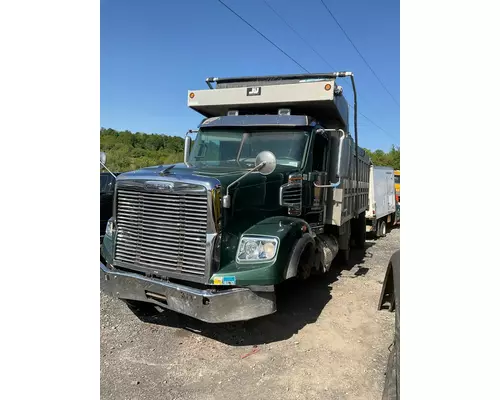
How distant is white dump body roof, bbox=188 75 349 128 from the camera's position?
5.11m

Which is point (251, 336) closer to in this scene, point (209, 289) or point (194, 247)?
point (209, 289)

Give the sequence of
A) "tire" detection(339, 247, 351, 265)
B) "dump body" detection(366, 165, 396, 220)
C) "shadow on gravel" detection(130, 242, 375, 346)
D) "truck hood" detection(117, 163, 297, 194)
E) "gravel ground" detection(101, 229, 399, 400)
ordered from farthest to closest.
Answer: "dump body" detection(366, 165, 396, 220) → "tire" detection(339, 247, 351, 265) → "shadow on gravel" detection(130, 242, 375, 346) → "truck hood" detection(117, 163, 297, 194) → "gravel ground" detection(101, 229, 399, 400)

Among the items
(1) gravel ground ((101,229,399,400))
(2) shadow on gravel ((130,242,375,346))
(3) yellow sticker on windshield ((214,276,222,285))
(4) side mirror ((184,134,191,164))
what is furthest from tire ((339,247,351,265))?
(3) yellow sticker on windshield ((214,276,222,285))

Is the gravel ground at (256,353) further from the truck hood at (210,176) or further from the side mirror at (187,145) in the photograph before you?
the side mirror at (187,145)

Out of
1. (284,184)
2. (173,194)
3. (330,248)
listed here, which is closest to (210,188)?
(173,194)

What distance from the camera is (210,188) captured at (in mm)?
3627

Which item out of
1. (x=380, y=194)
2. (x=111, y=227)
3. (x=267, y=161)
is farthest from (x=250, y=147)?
(x=380, y=194)

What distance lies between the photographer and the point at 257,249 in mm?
3676

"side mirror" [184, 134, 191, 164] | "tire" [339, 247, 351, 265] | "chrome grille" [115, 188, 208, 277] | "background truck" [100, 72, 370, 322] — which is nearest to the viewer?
"background truck" [100, 72, 370, 322]

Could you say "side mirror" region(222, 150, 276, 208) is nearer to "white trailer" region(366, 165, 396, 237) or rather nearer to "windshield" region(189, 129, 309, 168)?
"windshield" region(189, 129, 309, 168)

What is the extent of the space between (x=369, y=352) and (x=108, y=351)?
2.66m

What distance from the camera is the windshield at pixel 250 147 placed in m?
5.03

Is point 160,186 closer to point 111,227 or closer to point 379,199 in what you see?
point 111,227

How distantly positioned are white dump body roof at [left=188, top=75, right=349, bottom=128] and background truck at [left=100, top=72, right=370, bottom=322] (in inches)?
0.6
